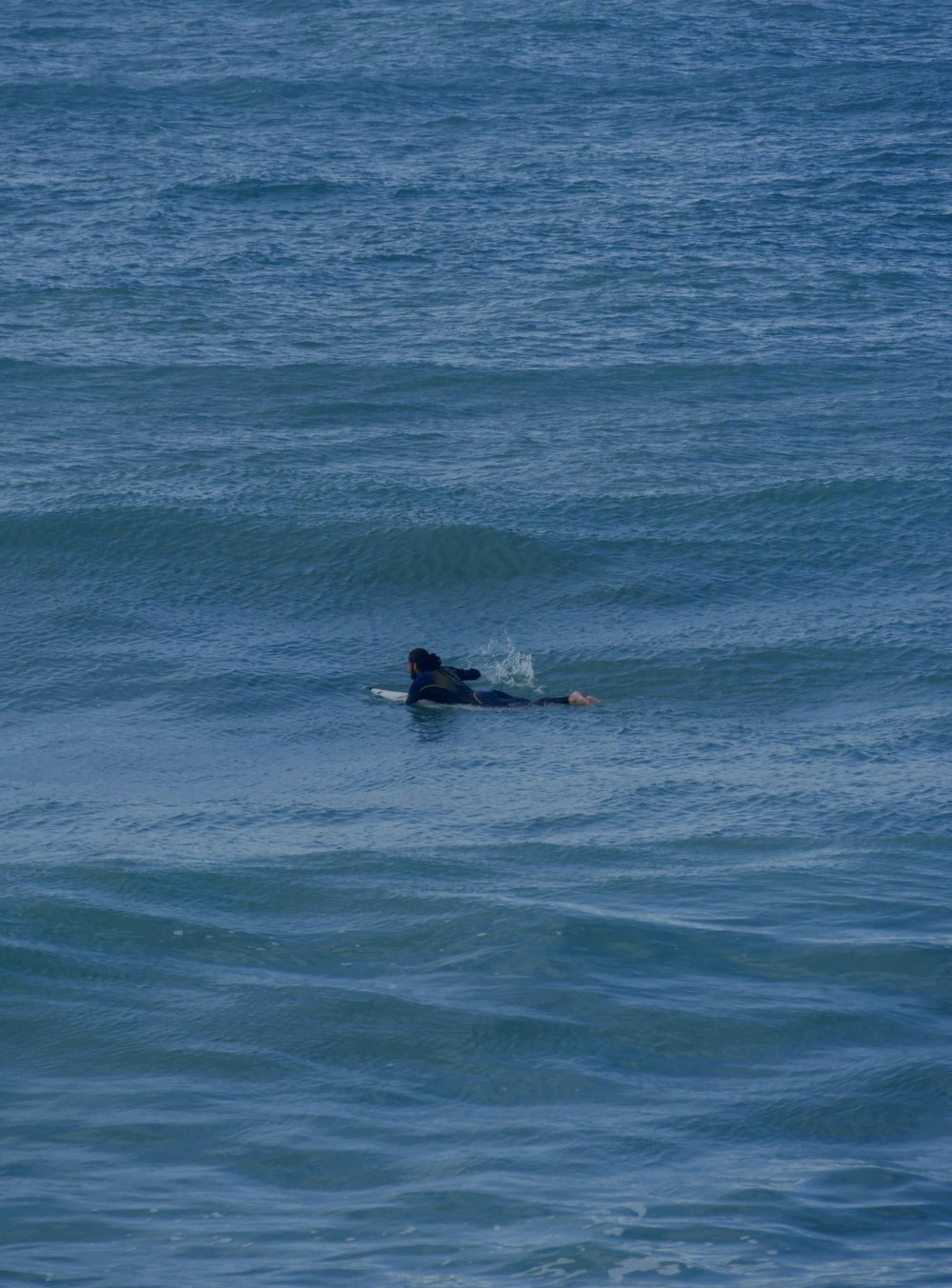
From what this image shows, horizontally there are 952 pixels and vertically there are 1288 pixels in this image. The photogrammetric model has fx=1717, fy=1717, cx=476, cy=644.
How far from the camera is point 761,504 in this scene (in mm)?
23469

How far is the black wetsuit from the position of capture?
17.1 m

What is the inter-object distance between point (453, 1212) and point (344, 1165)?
822 millimetres

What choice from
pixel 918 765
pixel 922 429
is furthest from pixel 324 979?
pixel 922 429

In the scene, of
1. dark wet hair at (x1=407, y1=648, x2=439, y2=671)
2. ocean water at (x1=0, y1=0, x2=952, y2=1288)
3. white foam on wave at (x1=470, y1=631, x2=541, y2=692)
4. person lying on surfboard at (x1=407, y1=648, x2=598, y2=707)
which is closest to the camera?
ocean water at (x1=0, y1=0, x2=952, y2=1288)

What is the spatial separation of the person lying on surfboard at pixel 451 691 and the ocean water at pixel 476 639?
335mm

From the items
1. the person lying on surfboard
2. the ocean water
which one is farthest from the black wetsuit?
the ocean water

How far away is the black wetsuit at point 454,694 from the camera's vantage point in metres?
17.1

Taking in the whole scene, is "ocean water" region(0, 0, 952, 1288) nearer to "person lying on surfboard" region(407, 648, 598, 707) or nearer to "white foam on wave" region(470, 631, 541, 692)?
"white foam on wave" region(470, 631, 541, 692)

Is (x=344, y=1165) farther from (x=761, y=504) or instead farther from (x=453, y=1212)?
(x=761, y=504)

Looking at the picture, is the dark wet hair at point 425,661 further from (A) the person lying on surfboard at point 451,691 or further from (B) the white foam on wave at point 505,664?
(B) the white foam on wave at point 505,664

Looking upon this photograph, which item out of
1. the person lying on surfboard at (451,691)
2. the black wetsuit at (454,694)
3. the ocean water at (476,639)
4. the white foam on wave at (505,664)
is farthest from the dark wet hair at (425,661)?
the white foam on wave at (505,664)

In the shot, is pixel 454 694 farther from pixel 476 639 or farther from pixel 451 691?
pixel 476 639

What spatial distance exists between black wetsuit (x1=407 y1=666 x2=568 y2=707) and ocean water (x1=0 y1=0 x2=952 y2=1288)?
0.35m

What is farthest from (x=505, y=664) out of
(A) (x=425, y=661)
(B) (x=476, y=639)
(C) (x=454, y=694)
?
(C) (x=454, y=694)
